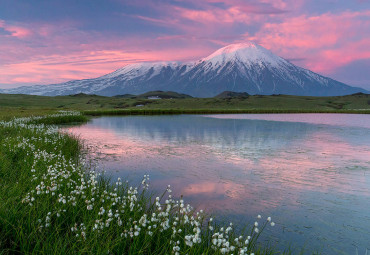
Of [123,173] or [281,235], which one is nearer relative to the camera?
[281,235]

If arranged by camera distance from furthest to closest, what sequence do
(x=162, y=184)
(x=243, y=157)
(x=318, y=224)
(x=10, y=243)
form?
(x=243, y=157) → (x=162, y=184) → (x=318, y=224) → (x=10, y=243)

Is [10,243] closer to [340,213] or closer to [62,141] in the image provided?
[340,213]

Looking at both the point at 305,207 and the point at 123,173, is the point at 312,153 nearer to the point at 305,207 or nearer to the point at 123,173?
Result: the point at 305,207

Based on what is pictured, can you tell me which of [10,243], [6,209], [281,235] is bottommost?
[281,235]

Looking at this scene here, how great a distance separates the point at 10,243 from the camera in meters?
5.73

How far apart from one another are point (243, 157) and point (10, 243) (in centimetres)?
1521

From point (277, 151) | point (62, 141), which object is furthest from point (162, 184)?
point (277, 151)

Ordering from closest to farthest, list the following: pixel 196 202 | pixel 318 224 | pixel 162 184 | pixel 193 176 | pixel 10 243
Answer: pixel 10 243 < pixel 318 224 < pixel 196 202 < pixel 162 184 < pixel 193 176

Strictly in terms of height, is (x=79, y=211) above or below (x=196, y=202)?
above

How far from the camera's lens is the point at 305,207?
10.4 metres

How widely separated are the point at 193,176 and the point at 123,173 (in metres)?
3.53

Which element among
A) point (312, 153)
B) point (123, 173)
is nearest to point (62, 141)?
point (123, 173)

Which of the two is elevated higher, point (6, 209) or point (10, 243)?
point (6, 209)

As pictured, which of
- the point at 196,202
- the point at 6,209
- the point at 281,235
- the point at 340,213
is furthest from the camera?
the point at 196,202
